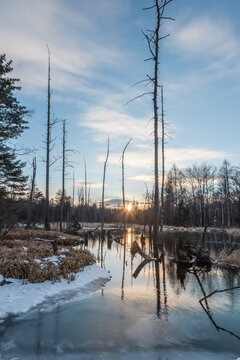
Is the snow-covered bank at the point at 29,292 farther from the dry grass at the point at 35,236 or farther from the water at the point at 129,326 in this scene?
the dry grass at the point at 35,236

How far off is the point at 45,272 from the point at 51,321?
2.73 m

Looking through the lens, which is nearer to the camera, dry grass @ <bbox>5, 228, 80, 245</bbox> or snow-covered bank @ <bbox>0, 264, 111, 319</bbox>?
snow-covered bank @ <bbox>0, 264, 111, 319</bbox>

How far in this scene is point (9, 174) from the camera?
1762 centimetres

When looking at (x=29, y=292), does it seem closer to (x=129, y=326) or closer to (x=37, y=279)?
(x=37, y=279)

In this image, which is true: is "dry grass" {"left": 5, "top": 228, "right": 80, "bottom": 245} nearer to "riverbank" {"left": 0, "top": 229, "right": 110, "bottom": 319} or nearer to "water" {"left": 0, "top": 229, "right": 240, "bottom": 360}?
"riverbank" {"left": 0, "top": 229, "right": 110, "bottom": 319}

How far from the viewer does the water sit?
3.63 meters

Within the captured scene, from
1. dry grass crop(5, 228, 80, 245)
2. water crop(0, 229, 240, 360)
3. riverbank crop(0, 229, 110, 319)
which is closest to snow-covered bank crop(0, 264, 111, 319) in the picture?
riverbank crop(0, 229, 110, 319)

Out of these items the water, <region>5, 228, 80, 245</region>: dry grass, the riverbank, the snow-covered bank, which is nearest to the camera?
the water

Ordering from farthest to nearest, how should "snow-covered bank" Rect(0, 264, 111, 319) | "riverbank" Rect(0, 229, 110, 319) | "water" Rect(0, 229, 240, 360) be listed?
"riverbank" Rect(0, 229, 110, 319), "snow-covered bank" Rect(0, 264, 111, 319), "water" Rect(0, 229, 240, 360)

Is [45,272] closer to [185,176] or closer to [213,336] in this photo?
[213,336]

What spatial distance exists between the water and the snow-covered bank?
36 cm

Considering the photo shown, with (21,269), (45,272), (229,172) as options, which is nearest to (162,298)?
(45,272)

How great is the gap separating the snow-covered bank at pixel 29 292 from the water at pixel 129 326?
36cm

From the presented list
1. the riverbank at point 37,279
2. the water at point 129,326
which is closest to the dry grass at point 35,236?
the riverbank at point 37,279
